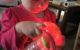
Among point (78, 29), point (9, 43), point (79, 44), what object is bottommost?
point (79, 44)

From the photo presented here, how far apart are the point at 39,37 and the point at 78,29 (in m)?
1.31

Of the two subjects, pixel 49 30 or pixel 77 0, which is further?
pixel 77 0

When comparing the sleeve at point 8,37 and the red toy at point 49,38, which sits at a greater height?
the red toy at point 49,38

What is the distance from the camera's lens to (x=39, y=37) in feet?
0.82

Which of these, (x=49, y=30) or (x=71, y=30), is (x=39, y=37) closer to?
Answer: (x=49, y=30)

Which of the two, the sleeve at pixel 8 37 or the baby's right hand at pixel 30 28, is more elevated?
the baby's right hand at pixel 30 28

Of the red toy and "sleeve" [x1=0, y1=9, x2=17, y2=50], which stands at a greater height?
the red toy

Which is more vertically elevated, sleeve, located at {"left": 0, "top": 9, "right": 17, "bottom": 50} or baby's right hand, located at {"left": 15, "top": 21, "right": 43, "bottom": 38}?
baby's right hand, located at {"left": 15, "top": 21, "right": 43, "bottom": 38}

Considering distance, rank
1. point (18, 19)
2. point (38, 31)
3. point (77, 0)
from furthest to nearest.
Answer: point (77, 0)
point (18, 19)
point (38, 31)

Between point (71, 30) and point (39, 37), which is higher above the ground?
point (39, 37)

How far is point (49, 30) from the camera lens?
241mm

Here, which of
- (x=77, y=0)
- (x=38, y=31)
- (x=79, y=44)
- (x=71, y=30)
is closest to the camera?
(x=38, y=31)

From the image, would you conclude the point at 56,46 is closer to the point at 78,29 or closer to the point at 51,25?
the point at 51,25

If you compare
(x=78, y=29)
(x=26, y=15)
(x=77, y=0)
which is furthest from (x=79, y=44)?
(x=26, y=15)
